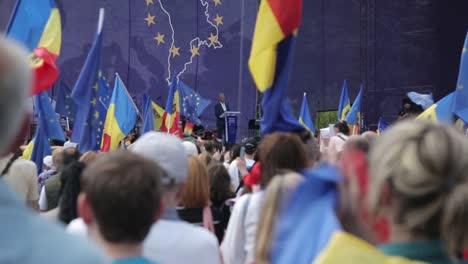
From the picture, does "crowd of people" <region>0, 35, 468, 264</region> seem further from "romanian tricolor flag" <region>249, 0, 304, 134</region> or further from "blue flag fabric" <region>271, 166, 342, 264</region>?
"romanian tricolor flag" <region>249, 0, 304, 134</region>

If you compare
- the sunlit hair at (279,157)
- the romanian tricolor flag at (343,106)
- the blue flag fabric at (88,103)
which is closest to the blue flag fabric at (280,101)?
the sunlit hair at (279,157)

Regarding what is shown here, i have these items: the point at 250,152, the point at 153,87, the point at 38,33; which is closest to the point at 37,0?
the point at 38,33

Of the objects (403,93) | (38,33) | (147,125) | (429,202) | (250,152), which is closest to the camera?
(429,202)

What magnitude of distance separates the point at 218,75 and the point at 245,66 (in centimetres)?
70

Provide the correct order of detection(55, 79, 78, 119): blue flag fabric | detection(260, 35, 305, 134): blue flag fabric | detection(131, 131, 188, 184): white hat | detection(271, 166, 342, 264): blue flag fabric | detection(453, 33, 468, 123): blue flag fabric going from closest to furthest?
1. detection(271, 166, 342, 264): blue flag fabric
2. detection(131, 131, 188, 184): white hat
3. detection(260, 35, 305, 134): blue flag fabric
4. detection(453, 33, 468, 123): blue flag fabric
5. detection(55, 79, 78, 119): blue flag fabric

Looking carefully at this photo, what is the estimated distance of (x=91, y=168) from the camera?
2.00 meters

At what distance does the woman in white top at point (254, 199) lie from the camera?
3299 millimetres

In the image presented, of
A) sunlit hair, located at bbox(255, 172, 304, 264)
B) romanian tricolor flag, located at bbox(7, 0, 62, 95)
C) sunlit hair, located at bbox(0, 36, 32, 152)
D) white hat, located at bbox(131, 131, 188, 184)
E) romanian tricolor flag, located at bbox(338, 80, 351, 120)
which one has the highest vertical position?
romanian tricolor flag, located at bbox(7, 0, 62, 95)

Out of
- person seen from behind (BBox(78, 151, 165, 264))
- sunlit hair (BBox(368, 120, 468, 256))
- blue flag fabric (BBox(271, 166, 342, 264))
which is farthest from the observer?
person seen from behind (BBox(78, 151, 165, 264))

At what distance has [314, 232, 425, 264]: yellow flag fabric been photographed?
1615 mm

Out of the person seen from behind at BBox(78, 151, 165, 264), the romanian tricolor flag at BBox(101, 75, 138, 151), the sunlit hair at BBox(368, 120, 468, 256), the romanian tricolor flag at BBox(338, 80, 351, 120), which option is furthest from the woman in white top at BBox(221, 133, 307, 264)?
the romanian tricolor flag at BBox(338, 80, 351, 120)

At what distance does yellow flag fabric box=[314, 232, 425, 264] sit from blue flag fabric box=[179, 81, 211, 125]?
42.1ft

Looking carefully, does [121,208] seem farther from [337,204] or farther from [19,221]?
[19,221]

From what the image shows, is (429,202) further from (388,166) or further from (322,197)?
(322,197)
